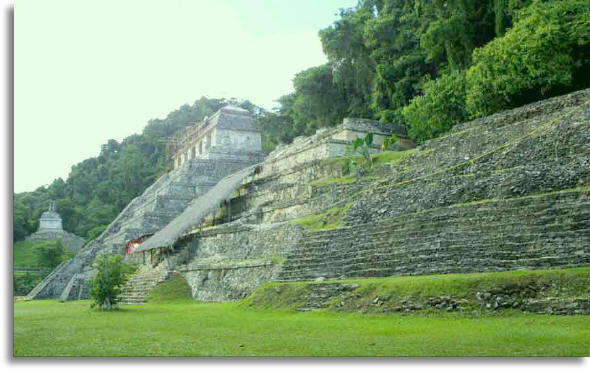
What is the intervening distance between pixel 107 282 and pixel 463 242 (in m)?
9.59

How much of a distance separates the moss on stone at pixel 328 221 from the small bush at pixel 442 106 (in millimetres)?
8463

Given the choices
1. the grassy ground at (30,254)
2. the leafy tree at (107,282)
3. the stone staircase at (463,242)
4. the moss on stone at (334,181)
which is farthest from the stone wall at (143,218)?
the stone staircase at (463,242)

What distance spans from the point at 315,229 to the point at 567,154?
23.2 feet

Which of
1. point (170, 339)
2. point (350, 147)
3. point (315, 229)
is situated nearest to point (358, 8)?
point (350, 147)

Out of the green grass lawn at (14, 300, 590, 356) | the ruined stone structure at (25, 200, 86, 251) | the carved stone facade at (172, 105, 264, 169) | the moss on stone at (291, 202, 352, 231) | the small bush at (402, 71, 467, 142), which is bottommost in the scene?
the green grass lawn at (14, 300, 590, 356)

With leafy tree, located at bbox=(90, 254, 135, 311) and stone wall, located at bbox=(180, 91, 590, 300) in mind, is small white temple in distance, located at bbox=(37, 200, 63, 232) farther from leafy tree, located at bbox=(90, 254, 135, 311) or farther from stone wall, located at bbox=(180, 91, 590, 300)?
leafy tree, located at bbox=(90, 254, 135, 311)

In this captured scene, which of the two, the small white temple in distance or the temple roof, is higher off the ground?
the temple roof

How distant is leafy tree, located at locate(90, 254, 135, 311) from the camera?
1603 cm

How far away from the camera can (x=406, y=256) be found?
40.6ft

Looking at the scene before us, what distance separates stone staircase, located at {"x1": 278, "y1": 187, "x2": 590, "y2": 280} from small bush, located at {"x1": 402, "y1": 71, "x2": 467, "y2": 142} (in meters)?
10.9

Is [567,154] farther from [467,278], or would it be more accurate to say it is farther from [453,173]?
[467,278]

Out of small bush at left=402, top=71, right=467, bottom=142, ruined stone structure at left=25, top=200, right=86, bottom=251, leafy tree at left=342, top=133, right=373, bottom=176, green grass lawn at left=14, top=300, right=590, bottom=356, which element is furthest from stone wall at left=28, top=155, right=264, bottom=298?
green grass lawn at left=14, top=300, right=590, bottom=356

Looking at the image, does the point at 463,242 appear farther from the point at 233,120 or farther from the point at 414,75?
the point at 233,120

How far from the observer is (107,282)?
16.0m
